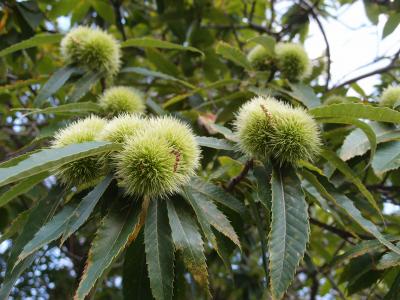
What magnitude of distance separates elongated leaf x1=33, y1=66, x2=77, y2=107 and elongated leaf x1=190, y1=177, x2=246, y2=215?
840 millimetres

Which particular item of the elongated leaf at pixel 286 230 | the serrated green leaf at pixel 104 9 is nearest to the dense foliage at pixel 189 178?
the elongated leaf at pixel 286 230

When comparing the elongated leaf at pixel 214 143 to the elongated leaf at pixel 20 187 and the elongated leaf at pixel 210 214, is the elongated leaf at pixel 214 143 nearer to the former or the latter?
the elongated leaf at pixel 210 214

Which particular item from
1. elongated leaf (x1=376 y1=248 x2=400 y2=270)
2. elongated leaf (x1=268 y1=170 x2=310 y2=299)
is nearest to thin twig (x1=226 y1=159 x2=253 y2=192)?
elongated leaf (x1=268 y1=170 x2=310 y2=299)

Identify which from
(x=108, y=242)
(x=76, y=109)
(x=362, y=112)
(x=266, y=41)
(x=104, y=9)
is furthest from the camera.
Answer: (x=104, y=9)

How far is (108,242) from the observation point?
1214 mm

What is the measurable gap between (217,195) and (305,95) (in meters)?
0.76

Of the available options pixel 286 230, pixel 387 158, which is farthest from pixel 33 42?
pixel 387 158

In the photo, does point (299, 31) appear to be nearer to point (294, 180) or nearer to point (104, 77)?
point (104, 77)

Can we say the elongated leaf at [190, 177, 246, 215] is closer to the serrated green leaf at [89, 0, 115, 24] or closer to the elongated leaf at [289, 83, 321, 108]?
the elongated leaf at [289, 83, 321, 108]

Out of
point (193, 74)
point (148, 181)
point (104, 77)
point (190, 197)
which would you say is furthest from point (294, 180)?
point (193, 74)

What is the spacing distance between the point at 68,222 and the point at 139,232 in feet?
0.85

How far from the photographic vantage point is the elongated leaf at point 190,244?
1.22m

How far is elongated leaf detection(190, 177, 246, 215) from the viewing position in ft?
4.75

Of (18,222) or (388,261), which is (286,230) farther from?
(18,222)
